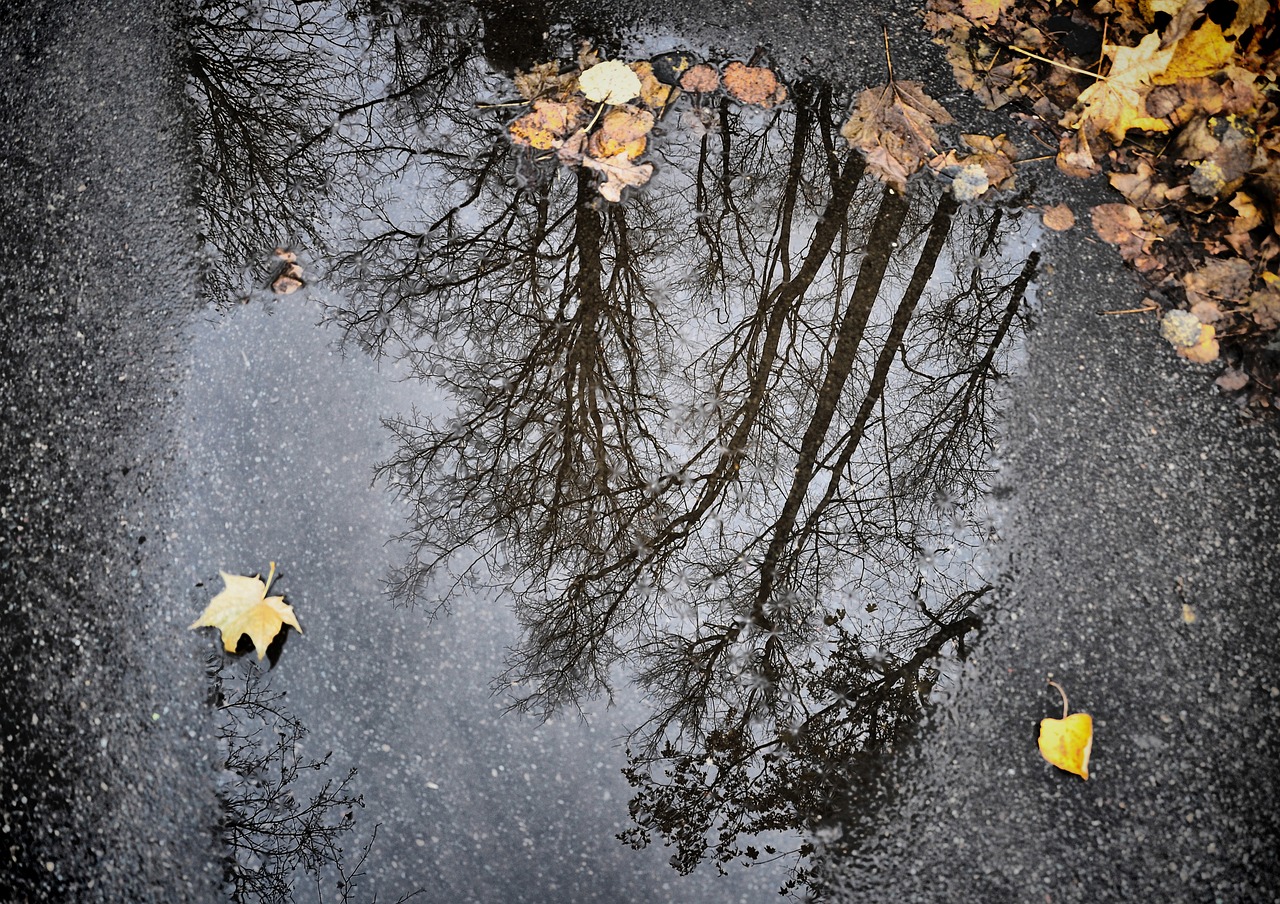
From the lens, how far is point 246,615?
2010mm

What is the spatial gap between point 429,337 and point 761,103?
1.48 metres

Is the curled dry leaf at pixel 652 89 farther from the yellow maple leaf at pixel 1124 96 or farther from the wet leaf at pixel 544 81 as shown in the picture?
the yellow maple leaf at pixel 1124 96

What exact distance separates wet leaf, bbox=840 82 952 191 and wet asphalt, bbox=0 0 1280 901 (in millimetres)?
513

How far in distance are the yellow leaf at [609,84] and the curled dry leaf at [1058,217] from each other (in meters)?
1.49

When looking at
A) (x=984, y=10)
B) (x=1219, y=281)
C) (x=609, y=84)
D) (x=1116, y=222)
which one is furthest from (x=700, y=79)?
(x=1219, y=281)

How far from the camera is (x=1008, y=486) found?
2246 millimetres

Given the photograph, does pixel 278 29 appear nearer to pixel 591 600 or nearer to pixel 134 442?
pixel 134 442

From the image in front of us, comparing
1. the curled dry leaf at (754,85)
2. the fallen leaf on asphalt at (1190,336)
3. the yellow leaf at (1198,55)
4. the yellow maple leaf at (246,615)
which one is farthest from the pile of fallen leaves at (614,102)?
the yellow maple leaf at (246,615)

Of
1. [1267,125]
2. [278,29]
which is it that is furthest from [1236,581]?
[278,29]

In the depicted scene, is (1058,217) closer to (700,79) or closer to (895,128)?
(895,128)

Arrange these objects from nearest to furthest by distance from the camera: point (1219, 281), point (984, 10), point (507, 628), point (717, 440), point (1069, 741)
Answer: point (1069, 741), point (507, 628), point (717, 440), point (1219, 281), point (984, 10)

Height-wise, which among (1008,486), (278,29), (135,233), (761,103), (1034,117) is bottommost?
(135,233)

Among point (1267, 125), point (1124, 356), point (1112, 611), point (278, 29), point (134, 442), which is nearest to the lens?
point (1112, 611)

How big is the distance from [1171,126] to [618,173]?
1.97 m
